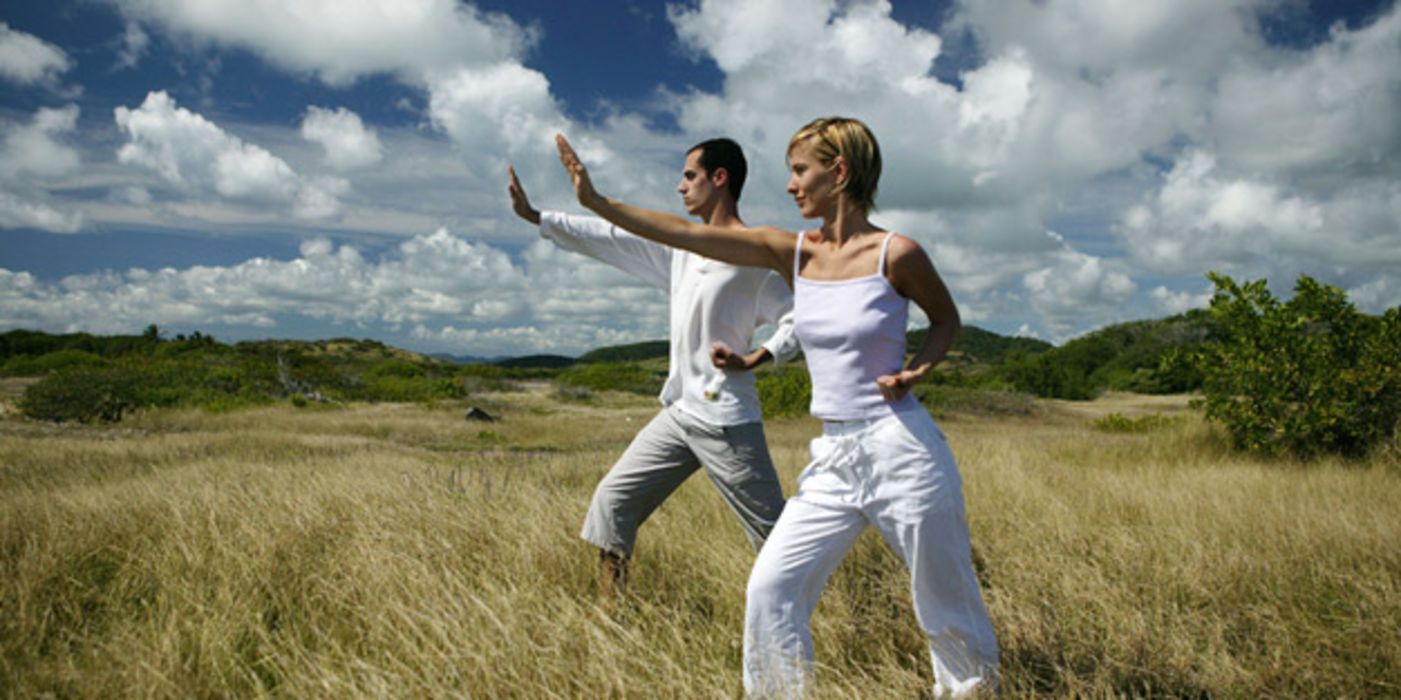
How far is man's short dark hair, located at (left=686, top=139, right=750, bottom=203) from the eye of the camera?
136 inches

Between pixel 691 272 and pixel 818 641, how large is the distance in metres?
1.62

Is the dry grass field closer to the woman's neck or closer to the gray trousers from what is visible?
the gray trousers

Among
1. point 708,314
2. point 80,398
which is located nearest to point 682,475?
point 708,314

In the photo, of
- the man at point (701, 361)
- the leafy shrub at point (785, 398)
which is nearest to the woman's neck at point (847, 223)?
the man at point (701, 361)

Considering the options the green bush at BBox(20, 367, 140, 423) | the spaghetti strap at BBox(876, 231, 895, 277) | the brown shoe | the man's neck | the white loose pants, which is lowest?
the green bush at BBox(20, 367, 140, 423)

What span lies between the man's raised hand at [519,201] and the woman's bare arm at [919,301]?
153 cm

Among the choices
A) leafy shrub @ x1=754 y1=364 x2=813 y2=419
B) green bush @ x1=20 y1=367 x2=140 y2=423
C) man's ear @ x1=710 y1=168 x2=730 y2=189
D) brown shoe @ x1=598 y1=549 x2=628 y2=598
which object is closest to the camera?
man's ear @ x1=710 y1=168 x2=730 y2=189

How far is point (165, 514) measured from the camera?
5098mm

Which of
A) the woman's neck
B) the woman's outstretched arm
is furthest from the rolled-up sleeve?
the woman's neck

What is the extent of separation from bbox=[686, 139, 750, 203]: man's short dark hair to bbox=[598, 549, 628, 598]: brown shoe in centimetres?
173

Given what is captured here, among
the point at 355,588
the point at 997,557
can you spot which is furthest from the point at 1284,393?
the point at 355,588

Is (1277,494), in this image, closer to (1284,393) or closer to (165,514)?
(1284,393)

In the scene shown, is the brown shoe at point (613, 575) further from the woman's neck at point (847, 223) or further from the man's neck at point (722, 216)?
the woman's neck at point (847, 223)

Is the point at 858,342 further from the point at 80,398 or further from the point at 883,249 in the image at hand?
the point at 80,398
